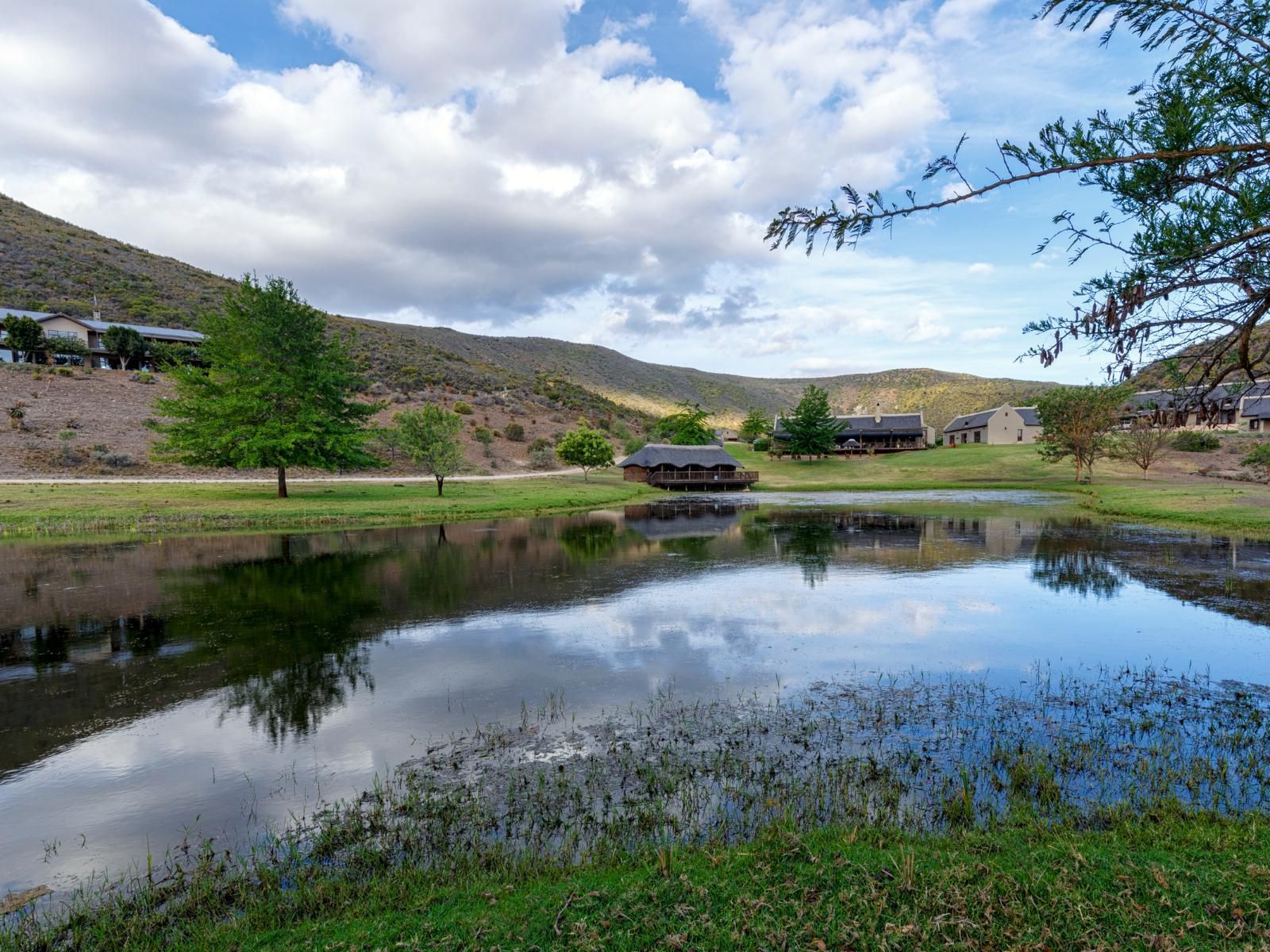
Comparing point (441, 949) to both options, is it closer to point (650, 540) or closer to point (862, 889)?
point (862, 889)

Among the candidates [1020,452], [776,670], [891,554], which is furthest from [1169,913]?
[1020,452]

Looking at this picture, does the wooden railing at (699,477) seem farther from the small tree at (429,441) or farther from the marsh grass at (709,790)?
the marsh grass at (709,790)

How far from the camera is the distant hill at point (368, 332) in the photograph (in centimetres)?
7738

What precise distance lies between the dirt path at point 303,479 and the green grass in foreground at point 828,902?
45972 millimetres

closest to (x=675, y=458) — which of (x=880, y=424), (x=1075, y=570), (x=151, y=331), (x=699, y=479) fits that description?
(x=699, y=479)

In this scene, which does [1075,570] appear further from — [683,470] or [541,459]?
[541,459]

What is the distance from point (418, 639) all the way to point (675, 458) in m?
55.8

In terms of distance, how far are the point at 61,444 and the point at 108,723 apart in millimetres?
50433

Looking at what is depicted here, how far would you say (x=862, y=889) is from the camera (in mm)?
4781

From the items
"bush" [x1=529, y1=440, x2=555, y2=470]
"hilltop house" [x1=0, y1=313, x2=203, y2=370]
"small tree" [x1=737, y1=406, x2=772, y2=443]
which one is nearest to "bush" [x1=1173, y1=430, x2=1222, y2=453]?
"small tree" [x1=737, y1=406, x2=772, y2=443]

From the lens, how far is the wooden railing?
6512 centimetres

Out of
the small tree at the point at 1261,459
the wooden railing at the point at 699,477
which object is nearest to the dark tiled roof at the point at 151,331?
the wooden railing at the point at 699,477

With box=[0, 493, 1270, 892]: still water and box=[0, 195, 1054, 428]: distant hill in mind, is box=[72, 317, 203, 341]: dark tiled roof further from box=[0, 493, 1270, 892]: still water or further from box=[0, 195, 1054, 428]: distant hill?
box=[0, 493, 1270, 892]: still water

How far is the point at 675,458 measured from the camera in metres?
68.2
